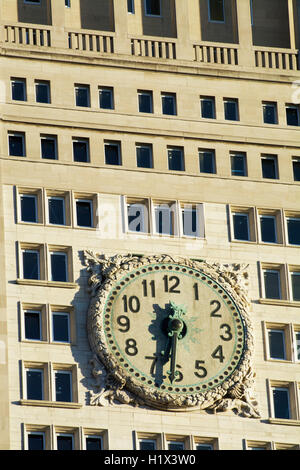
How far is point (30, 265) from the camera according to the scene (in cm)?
10481

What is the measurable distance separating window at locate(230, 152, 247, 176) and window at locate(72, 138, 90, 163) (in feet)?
17.9

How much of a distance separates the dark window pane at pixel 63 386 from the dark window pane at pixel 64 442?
1353mm

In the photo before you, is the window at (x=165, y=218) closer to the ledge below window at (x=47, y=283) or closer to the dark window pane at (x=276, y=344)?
the ledge below window at (x=47, y=283)

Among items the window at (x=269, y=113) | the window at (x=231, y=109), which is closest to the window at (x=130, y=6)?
the window at (x=231, y=109)

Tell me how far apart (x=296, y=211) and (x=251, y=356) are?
21.7 feet

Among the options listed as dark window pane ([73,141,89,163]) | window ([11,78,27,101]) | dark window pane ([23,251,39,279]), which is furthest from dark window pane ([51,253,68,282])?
window ([11,78,27,101])

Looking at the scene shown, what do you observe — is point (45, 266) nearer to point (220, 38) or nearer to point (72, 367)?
point (72, 367)

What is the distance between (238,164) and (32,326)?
10.7m

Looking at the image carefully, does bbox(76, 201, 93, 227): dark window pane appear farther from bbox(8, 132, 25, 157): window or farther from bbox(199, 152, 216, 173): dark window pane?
bbox(199, 152, 216, 173): dark window pane

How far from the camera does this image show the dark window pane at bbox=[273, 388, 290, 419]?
104625mm

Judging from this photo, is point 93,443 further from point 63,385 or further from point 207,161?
point 207,161
